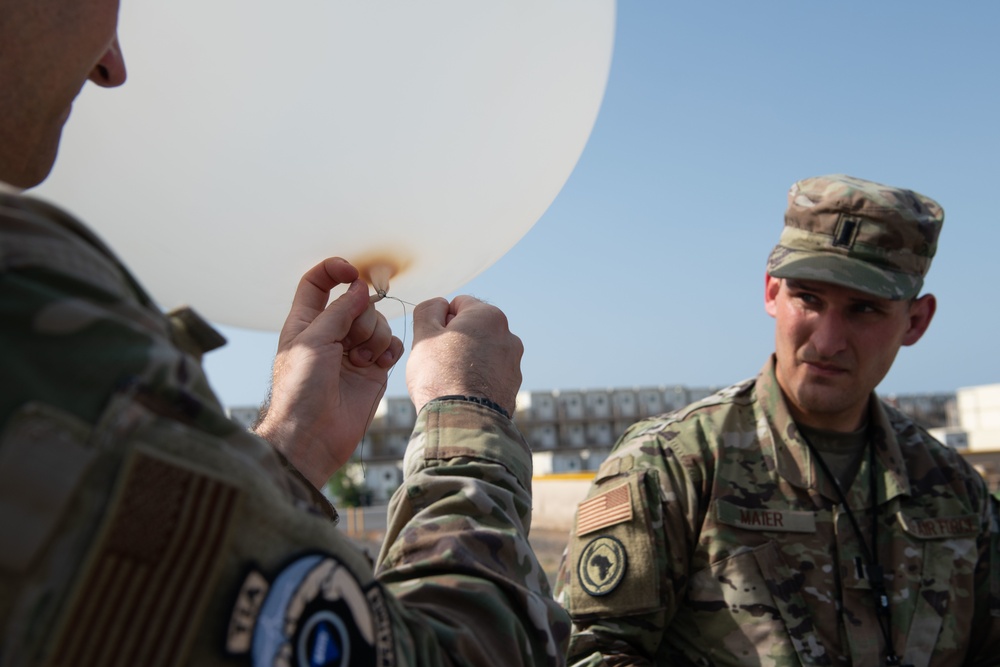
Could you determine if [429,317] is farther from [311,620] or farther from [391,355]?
[311,620]

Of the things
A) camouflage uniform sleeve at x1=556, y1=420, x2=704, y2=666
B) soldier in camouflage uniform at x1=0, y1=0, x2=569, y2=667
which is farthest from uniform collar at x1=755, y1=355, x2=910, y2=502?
soldier in camouflage uniform at x1=0, y1=0, x2=569, y2=667

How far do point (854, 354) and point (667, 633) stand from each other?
1.17 metres

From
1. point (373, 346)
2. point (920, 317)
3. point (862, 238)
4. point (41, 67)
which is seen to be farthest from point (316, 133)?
point (920, 317)

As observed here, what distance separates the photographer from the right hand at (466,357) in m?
1.37

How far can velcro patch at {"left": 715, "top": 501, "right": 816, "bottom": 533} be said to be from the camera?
8.75 feet

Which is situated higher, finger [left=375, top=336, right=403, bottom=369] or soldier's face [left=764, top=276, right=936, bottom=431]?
soldier's face [left=764, top=276, right=936, bottom=431]

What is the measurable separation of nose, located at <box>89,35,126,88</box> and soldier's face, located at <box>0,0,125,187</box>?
0.11 meters

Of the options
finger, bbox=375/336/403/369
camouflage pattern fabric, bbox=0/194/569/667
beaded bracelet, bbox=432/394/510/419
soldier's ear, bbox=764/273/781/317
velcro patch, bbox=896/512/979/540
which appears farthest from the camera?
soldier's ear, bbox=764/273/781/317

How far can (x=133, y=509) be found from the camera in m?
0.64

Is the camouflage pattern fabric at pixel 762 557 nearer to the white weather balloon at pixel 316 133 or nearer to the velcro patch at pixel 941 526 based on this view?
the velcro patch at pixel 941 526

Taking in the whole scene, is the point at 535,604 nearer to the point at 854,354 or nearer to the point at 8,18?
the point at 8,18

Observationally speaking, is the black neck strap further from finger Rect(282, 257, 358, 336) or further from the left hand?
finger Rect(282, 257, 358, 336)

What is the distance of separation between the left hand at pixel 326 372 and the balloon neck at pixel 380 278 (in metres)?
0.04

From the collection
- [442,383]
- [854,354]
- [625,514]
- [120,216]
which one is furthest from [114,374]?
[854,354]
